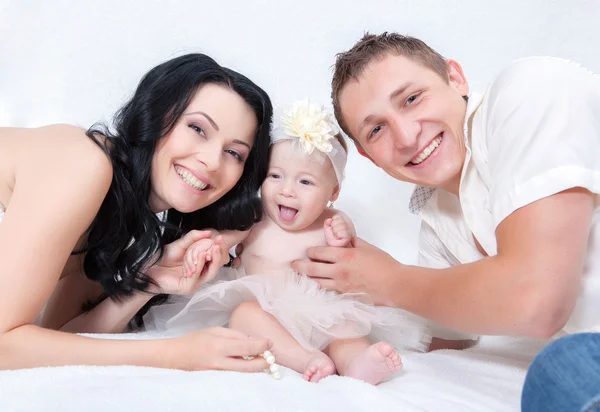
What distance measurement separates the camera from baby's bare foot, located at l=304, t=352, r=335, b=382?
134 cm

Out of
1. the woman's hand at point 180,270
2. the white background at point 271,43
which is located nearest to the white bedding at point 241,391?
the woman's hand at point 180,270

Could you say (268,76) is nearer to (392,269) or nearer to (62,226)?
(392,269)

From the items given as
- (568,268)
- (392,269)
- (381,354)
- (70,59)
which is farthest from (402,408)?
(70,59)

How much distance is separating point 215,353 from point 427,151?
748 millimetres

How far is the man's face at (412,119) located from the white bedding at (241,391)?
0.52 m

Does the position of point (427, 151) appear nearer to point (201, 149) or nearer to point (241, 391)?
point (201, 149)

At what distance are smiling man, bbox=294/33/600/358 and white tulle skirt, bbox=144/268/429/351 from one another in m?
0.07

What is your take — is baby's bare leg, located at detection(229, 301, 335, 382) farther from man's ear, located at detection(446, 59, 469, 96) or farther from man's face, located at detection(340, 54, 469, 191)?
man's ear, located at detection(446, 59, 469, 96)

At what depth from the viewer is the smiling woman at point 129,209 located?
1309 mm

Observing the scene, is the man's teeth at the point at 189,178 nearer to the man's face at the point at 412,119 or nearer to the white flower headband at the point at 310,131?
the white flower headband at the point at 310,131

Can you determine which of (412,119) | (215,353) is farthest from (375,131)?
(215,353)

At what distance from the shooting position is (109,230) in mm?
1663

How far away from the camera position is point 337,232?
6.18 ft

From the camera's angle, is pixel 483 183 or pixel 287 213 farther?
pixel 287 213
